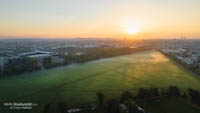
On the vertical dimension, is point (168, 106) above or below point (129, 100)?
below

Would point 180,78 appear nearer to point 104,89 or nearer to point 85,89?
point 104,89

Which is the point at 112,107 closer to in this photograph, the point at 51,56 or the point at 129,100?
the point at 129,100

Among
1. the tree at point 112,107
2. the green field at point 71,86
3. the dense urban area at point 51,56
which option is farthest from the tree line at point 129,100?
the dense urban area at point 51,56

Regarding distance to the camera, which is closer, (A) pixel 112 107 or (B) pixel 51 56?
(A) pixel 112 107

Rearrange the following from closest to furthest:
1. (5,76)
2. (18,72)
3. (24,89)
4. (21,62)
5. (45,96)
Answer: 1. (45,96)
2. (24,89)
3. (5,76)
4. (18,72)
5. (21,62)

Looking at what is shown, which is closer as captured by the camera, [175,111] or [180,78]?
[175,111]

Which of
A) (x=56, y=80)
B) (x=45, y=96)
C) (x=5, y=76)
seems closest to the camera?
(x=45, y=96)

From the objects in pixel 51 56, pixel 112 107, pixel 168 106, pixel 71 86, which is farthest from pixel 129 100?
pixel 51 56

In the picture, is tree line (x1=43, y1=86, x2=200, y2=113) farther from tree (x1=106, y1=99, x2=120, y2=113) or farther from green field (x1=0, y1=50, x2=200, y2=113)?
green field (x1=0, y1=50, x2=200, y2=113)

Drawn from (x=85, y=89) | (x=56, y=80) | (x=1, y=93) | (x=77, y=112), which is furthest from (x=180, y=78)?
(x=1, y=93)

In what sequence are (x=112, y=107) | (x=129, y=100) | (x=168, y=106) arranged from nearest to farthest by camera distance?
(x=112, y=107)
(x=129, y=100)
(x=168, y=106)

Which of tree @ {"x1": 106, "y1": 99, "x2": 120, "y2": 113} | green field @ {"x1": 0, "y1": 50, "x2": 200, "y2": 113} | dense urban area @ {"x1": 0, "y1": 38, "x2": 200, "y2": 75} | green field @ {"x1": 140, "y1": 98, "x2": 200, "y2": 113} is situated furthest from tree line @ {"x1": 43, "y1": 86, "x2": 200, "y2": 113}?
dense urban area @ {"x1": 0, "y1": 38, "x2": 200, "y2": 75}
